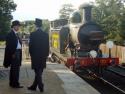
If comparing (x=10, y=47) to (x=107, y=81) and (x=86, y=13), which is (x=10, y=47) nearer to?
(x=107, y=81)

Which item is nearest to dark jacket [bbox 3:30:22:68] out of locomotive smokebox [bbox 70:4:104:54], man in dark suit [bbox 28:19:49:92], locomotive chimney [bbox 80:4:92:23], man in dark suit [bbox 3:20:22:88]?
man in dark suit [bbox 3:20:22:88]

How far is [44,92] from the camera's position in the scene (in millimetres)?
12164

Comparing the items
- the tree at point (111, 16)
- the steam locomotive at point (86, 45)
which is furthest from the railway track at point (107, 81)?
the tree at point (111, 16)

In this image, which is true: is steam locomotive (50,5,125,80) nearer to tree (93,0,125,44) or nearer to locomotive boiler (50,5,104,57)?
locomotive boiler (50,5,104,57)

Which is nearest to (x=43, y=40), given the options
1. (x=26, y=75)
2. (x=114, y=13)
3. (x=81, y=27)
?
(x=26, y=75)

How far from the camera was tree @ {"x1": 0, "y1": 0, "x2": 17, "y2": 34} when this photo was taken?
149ft

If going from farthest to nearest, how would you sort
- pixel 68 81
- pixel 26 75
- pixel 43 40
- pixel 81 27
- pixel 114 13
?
1. pixel 114 13
2. pixel 81 27
3. pixel 26 75
4. pixel 68 81
5. pixel 43 40

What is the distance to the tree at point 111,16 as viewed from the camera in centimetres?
4872

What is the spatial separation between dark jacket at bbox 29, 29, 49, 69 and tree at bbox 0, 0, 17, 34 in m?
32.5

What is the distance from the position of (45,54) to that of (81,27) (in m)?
8.68

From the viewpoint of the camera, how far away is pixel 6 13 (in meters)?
48.5

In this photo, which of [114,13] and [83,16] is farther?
[114,13]

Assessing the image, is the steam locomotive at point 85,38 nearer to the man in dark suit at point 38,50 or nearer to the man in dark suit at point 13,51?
the man in dark suit at point 13,51

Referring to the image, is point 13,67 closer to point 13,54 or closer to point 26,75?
point 13,54
